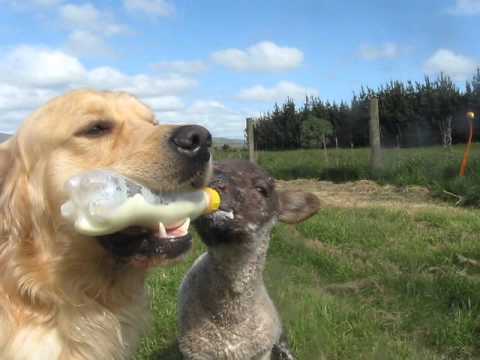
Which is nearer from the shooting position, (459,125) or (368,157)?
(368,157)

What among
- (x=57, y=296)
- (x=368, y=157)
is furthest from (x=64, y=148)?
(x=368, y=157)

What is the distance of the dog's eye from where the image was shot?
8.27 feet

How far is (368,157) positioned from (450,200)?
3339mm

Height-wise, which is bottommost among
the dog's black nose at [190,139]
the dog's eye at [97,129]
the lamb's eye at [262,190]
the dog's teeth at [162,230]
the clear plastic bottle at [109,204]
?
the dog's teeth at [162,230]

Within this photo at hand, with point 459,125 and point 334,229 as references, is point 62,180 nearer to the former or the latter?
point 334,229

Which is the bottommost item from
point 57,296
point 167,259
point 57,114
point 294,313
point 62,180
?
point 294,313

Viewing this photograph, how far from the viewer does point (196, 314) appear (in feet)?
12.1

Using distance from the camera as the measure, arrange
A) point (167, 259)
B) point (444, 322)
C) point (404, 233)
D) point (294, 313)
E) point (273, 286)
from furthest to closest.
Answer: point (404, 233) < point (273, 286) < point (294, 313) < point (444, 322) < point (167, 259)

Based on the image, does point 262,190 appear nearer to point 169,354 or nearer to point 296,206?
point 296,206

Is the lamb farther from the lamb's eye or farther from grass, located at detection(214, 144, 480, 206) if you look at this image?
grass, located at detection(214, 144, 480, 206)

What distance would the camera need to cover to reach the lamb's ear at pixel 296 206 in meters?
4.27

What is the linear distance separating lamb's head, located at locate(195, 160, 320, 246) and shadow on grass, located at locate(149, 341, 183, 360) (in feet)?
3.34

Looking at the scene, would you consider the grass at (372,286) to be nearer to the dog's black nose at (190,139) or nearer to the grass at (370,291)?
the grass at (370,291)

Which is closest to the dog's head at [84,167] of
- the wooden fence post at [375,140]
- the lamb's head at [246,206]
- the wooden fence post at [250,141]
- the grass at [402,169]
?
the lamb's head at [246,206]
